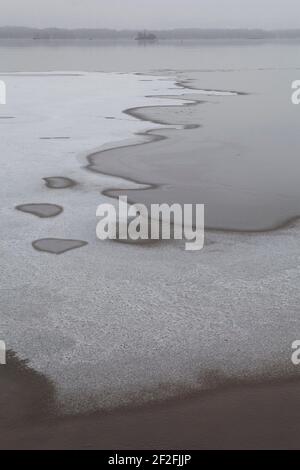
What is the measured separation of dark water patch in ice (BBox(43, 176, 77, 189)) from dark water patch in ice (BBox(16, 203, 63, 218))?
0.93m

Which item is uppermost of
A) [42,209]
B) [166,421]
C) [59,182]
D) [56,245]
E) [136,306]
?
[59,182]

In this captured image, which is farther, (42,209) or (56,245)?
A: (42,209)

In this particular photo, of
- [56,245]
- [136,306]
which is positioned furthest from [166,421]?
[56,245]

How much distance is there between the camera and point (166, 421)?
3699mm

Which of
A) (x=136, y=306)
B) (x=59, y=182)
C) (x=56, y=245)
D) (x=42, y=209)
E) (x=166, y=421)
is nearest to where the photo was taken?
(x=166, y=421)

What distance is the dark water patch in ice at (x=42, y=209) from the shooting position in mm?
7517

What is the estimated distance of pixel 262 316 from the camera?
494 cm

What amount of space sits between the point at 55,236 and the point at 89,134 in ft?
23.1

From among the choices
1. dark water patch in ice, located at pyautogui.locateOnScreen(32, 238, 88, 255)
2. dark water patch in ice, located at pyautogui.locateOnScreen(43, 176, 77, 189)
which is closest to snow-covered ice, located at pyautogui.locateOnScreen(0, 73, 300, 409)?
dark water patch in ice, located at pyautogui.locateOnScreen(32, 238, 88, 255)

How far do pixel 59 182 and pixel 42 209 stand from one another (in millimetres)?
1401

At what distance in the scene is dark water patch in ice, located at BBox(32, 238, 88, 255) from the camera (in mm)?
6363

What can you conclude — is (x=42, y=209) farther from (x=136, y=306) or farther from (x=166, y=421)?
(x=166, y=421)

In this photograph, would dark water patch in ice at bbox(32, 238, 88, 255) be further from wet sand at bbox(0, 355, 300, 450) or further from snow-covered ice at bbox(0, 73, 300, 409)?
wet sand at bbox(0, 355, 300, 450)
